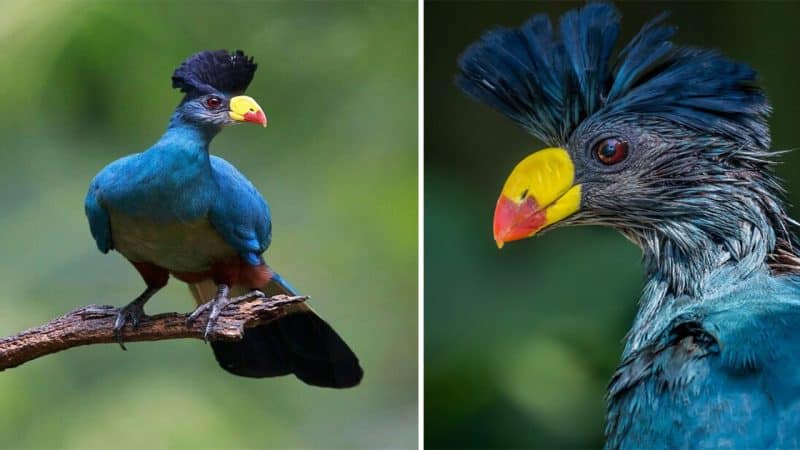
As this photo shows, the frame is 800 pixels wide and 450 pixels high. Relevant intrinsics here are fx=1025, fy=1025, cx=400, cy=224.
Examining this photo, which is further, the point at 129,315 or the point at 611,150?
the point at 129,315

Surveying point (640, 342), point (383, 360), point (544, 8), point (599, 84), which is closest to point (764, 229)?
point (640, 342)

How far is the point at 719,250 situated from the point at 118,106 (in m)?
1.15

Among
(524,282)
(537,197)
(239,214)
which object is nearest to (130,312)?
(239,214)

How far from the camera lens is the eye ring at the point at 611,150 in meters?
1.71

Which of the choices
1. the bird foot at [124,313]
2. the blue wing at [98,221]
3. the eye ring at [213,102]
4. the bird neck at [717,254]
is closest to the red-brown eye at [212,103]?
the eye ring at [213,102]

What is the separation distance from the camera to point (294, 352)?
1944 mm

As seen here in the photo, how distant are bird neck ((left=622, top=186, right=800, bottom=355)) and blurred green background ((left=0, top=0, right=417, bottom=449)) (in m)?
0.65

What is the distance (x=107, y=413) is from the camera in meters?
2.02

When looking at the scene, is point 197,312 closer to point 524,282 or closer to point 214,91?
point 214,91

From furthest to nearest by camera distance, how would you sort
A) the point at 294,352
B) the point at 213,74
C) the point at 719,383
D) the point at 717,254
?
1. the point at 294,352
2. the point at 213,74
3. the point at 717,254
4. the point at 719,383

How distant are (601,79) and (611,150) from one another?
4.9 inches

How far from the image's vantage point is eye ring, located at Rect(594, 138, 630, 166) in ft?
5.62

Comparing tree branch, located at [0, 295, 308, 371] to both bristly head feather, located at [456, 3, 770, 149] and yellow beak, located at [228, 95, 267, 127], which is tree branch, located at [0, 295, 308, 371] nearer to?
yellow beak, located at [228, 95, 267, 127]

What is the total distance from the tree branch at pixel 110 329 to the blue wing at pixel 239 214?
0.11 m
